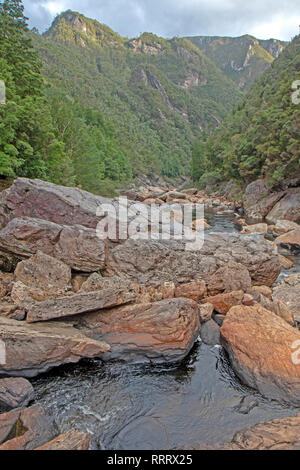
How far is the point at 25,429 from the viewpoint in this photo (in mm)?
4836

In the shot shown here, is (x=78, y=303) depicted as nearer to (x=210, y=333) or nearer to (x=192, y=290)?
(x=192, y=290)

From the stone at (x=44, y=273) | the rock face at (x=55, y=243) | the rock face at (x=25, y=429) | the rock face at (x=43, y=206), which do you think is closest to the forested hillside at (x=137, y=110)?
the rock face at (x=43, y=206)

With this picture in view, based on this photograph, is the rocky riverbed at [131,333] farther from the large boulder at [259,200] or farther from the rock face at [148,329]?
the large boulder at [259,200]

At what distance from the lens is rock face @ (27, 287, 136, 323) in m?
7.39

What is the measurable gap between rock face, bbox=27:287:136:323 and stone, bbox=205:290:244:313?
2.73 meters

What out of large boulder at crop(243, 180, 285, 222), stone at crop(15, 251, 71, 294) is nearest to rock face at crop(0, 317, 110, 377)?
stone at crop(15, 251, 71, 294)

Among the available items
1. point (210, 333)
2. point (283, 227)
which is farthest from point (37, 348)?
point (283, 227)

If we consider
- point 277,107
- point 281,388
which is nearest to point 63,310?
point 281,388

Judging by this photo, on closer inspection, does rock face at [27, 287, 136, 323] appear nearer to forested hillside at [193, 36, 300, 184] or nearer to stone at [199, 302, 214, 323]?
stone at [199, 302, 214, 323]

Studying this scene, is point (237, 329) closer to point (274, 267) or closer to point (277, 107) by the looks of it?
point (274, 267)

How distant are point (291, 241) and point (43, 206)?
14104 mm

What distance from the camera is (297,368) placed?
6.10 metres

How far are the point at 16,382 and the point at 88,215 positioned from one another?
5.56m

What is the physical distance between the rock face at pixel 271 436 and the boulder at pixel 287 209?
80.1 ft
